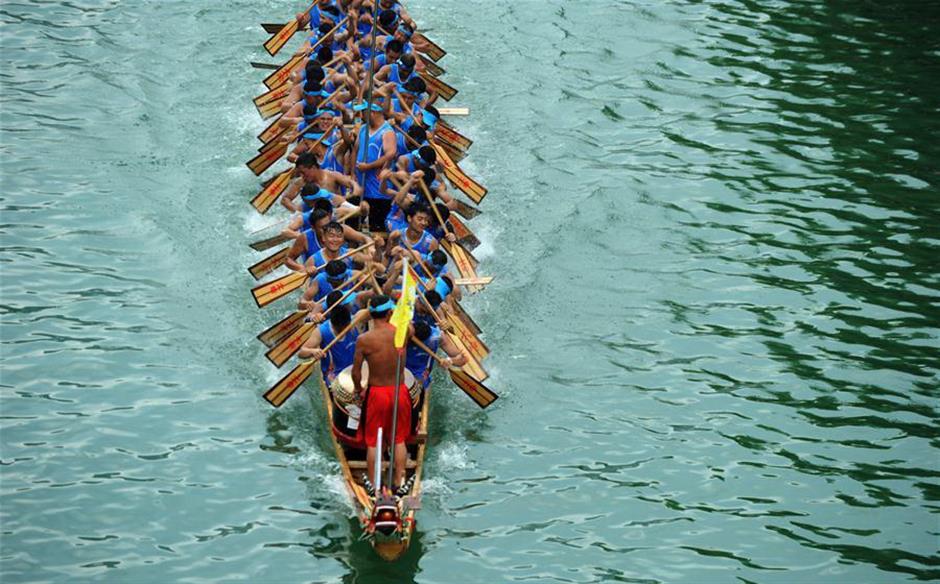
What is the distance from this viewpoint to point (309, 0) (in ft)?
80.8

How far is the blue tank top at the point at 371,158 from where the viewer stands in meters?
16.0

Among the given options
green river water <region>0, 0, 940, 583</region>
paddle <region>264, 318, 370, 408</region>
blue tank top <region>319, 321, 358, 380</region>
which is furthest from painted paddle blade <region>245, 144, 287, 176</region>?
paddle <region>264, 318, 370, 408</region>

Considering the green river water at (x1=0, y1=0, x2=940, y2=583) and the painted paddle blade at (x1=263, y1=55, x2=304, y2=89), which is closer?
the green river water at (x1=0, y1=0, x2=940, y2=583)

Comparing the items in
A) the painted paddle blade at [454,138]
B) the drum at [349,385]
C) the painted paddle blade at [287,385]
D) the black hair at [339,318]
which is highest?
the painted paddle blade at [454,138]

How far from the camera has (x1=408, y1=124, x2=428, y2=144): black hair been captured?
54.2ft

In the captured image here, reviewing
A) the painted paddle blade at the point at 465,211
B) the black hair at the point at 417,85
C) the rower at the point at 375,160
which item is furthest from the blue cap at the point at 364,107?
the painted paddle blade at the point at 465,211

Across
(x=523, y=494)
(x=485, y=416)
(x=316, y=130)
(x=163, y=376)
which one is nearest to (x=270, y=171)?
(x=316, y=130)

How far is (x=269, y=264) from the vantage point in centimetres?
1531

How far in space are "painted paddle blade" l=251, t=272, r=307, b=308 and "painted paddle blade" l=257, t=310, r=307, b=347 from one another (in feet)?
2.38

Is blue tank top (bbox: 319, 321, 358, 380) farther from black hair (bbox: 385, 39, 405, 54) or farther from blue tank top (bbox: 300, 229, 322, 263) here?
black hair (bbox: 385, 39, 405, 54)

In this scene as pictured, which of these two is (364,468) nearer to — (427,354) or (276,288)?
(427,354)

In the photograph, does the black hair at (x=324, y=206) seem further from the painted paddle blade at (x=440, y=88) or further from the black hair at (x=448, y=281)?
the painted paddle blade at (x=440, y=88)

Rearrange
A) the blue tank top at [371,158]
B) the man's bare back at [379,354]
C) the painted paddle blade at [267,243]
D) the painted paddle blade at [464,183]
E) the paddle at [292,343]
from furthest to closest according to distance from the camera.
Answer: the painted paddle blade at [464,183] < the blue tank top at [371,158] < the painted paddle blade at [267,243] < the paddle at [292,343] < the man's bare back at [379,354]

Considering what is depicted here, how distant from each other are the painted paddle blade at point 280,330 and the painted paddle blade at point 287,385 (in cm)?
56
